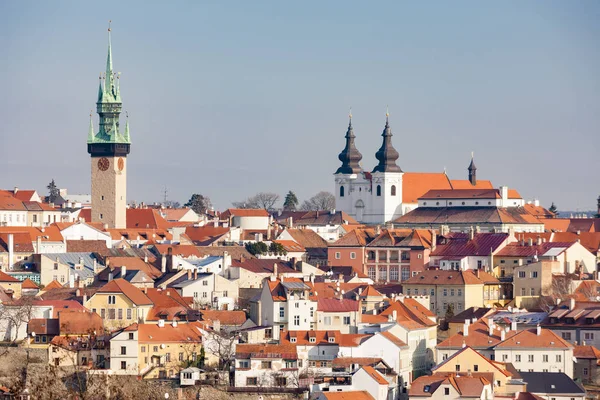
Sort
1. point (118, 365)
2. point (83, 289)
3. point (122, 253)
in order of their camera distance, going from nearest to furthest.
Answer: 1. point (118, 365)
2. point (83, 289)
3. point (122, 253)

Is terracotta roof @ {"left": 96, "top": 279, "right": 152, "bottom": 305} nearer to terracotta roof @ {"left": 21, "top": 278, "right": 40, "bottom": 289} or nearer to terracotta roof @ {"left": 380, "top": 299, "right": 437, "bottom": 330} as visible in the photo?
terracotta roof @ {"left": 380, "top": 299, "right": 437, "bottom": 330}

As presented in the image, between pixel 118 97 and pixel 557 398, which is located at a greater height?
pixel 118 97

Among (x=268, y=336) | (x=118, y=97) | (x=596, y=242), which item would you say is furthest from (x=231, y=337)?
(x=118, y=97)

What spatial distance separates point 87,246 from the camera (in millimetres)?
94000

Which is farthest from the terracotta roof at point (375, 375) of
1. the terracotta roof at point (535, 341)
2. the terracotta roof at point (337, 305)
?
the terracotta roof at point (337, 305)

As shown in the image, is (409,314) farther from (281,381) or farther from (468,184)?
(468,184)

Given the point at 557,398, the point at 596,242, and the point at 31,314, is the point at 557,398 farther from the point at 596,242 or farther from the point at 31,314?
the point at 596,242

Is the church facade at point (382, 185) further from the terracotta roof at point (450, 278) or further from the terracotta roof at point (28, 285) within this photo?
the terracotta roof at point (28, 285)

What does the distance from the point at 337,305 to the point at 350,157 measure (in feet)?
255

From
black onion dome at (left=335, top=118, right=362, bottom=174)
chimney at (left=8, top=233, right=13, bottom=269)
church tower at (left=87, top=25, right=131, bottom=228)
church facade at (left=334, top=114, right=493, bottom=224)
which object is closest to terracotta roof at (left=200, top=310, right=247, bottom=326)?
chimney at (left=8, top=233, right=13, bottom=269)

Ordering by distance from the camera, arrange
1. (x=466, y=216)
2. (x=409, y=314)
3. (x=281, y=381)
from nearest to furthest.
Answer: (x=281, y=381) → (x=409, y=314) → (x=466, y=216)

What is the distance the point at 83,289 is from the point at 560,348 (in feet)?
73.4

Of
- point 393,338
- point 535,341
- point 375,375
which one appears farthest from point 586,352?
point 375,375

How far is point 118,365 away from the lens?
5994 centimetres
